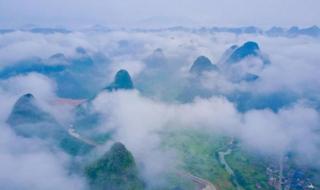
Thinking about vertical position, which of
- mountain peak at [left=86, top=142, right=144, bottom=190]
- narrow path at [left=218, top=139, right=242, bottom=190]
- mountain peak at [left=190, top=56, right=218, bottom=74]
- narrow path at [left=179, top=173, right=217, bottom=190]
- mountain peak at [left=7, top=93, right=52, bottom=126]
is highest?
mountain peak at [left=190, top=56, right=218, bottom=74]

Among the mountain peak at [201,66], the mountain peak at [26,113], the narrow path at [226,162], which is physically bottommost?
the narrow path at [226,162]

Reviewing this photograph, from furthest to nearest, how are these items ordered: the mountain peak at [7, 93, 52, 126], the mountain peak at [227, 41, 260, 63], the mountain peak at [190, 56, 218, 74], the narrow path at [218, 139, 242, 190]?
1. the mountain peak at [227, 41, 260, 63]
2. the mountain peak at [190, 56, 218, 74]
3. the mountain peak at [7, 93, 52, 126]
4. the narrow path at [218, 139, 242, 190]

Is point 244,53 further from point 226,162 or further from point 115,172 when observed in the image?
point 115,172

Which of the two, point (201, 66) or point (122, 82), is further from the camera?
point (201, 66)

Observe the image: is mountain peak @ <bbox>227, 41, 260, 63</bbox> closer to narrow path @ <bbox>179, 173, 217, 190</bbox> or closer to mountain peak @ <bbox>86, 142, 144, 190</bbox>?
narrow path @ <bbox>179, 173, 217, 190</bbox>

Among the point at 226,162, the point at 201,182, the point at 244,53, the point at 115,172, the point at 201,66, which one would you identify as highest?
the point at 244,53

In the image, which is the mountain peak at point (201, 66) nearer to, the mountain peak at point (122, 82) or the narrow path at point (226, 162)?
the mountain peak at point (122, 82)

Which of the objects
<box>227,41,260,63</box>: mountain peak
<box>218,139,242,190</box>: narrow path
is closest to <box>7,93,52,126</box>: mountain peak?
<box>218,139,242,190</box>: narrow path

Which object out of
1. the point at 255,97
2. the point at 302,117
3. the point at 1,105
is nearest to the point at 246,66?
the point at 255,97

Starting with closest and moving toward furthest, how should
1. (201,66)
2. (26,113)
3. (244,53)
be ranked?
(26,113) → (201,66) → (244,53)

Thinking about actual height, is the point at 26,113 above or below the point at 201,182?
above

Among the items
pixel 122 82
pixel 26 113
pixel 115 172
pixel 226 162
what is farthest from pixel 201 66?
pixel 115 172

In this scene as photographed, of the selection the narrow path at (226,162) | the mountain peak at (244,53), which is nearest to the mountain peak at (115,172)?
the narrow path at (226,162)
